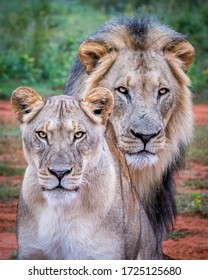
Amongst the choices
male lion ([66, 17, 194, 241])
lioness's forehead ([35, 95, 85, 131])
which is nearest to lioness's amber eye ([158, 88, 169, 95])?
male lion ([66, 17, 194, 241])

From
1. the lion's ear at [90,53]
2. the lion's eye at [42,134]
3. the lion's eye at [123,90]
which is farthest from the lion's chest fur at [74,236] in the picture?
the lion's ear at [90,53]

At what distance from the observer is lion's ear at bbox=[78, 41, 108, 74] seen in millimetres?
4648

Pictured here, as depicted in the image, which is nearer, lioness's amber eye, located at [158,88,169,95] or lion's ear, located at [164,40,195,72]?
lioness's amber eye, located at [158,88,169,95]

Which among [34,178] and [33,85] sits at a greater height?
[33,85]

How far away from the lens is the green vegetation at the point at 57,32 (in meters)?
8.02

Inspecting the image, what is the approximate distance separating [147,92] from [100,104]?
65 cm

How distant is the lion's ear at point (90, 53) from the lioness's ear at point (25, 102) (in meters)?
0.82

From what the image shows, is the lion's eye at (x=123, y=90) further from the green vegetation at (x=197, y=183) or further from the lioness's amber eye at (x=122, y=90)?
the green vegetation at (x=197, y=183)

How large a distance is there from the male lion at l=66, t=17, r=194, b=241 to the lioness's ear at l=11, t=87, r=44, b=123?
62 centimetres

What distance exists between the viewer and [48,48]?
8.76 meters

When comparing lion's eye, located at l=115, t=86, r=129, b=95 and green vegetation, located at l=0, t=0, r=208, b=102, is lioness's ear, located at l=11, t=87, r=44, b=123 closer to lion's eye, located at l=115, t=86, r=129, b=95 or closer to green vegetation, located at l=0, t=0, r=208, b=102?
lion's eye, located at l=115, t=86, r=129, b=95
